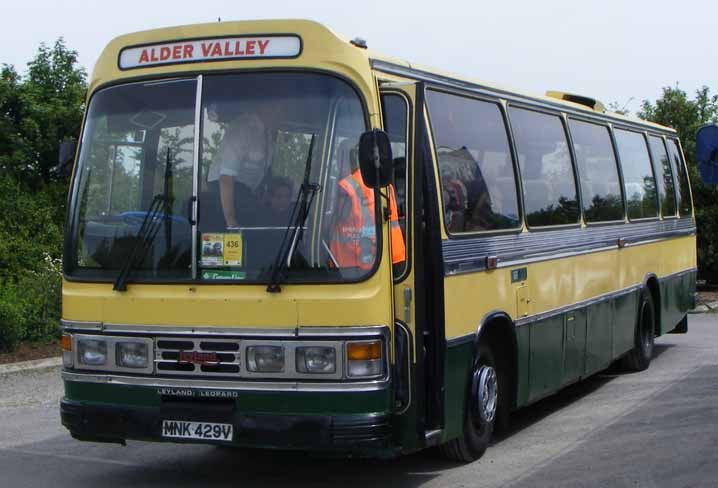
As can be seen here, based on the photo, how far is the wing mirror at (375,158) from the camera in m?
6.93

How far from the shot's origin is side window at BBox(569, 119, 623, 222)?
11445 millimetres

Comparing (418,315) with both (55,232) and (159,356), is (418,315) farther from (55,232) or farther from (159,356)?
(55,232)

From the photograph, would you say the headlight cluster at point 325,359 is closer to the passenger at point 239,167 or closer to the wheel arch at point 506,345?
the passenger at point 239,167

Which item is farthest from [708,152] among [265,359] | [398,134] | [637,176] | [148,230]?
[148,230]

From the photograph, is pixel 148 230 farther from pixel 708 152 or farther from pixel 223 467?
pixel 708 152

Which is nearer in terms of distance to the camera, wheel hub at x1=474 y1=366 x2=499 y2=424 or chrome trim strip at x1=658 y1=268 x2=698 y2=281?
wheel hub at x1=474 y1=366 x2=499 y2=424

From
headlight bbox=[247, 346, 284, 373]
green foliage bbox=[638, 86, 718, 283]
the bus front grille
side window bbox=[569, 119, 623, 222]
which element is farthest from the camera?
green foliage bbox=[638, 86, 718, 283]

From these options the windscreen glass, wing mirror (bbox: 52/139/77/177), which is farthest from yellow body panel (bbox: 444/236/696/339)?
wing mirror (bbox: 52/139/77/177)

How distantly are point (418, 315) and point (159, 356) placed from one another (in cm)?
171

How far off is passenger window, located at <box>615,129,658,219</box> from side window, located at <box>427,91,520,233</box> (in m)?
3.98

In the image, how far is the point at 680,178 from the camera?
15836 millimetres

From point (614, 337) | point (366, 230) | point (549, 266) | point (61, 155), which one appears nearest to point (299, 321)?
point (366, 230)

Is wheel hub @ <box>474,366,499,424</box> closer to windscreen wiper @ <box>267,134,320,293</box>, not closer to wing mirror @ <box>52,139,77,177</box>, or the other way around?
windscreen wiper @ <box>267,134,320,293</box>

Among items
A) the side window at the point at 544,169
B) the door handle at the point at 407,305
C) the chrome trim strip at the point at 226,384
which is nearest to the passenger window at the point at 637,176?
the side window at the point at 544,169
